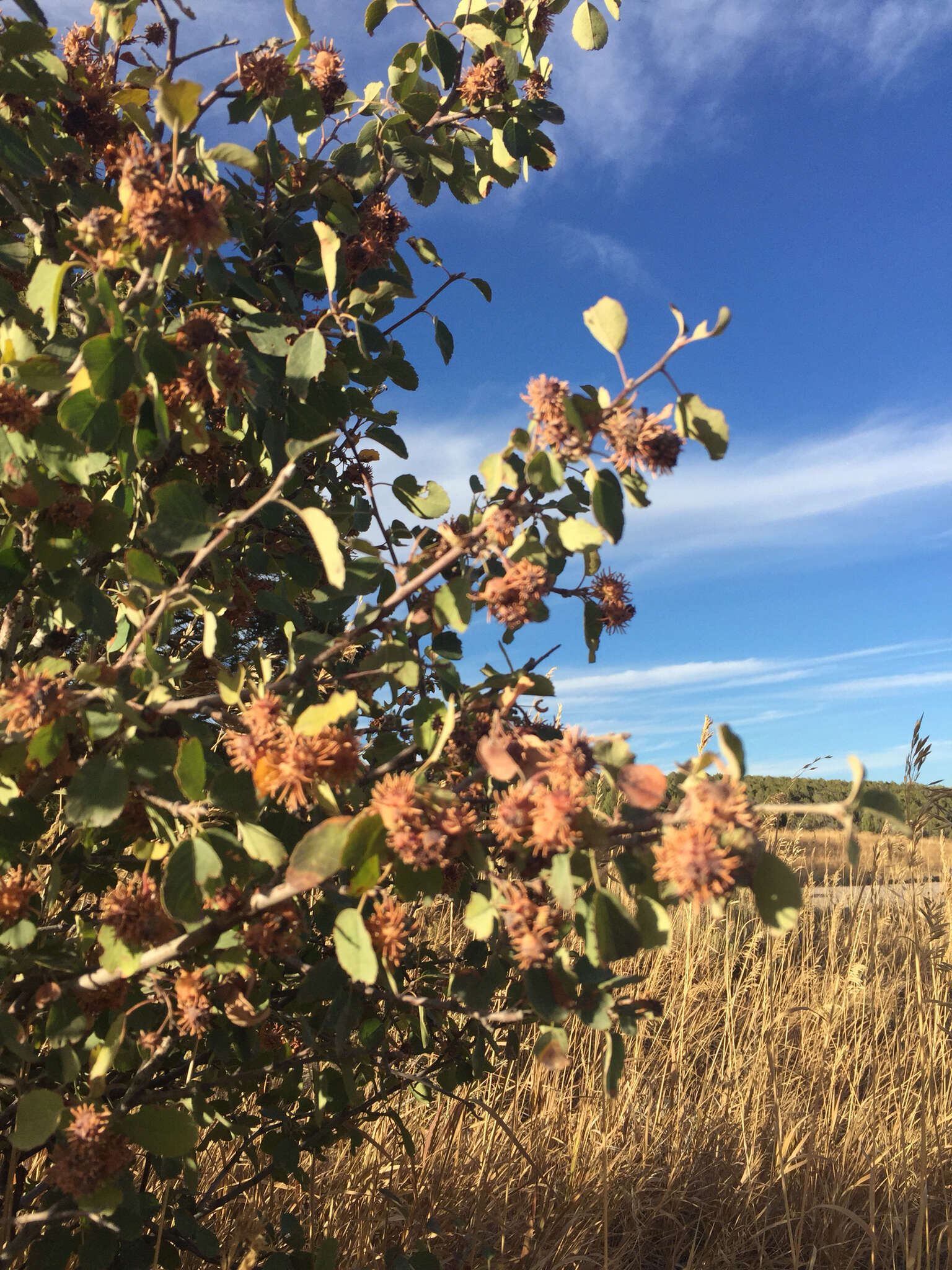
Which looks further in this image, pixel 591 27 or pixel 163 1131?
pixel 591 27

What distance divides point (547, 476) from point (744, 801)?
1.28 ft

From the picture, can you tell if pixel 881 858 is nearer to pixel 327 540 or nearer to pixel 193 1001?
pixel 193 1001

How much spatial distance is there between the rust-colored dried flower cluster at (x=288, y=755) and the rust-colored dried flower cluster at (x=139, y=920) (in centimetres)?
31

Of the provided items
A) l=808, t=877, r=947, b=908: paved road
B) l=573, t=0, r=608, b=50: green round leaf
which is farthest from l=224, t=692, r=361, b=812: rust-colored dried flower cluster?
l=808, t=877, r=947, b=908: paved road

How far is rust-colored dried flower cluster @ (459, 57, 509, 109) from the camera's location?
1649 millimetres

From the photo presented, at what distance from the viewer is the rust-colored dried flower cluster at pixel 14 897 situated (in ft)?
4.13

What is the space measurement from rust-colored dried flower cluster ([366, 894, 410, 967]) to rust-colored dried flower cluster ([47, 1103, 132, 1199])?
50cm

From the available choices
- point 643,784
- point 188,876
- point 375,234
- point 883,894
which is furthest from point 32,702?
point 883,894

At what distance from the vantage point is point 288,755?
0.96 metres

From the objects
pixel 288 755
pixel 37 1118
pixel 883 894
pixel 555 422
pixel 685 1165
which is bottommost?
pixel 685 1165

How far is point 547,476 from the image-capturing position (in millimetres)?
969

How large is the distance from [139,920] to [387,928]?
0.40 metres

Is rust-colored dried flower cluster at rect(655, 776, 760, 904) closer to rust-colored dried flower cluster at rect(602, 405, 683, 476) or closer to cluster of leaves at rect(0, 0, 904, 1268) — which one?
cluster of leaves at rect(0, 0, 904, 1268)

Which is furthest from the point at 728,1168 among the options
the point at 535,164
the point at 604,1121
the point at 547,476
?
the point at 535,164
